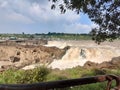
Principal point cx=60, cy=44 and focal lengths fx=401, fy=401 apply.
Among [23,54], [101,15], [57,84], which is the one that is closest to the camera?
[57,84]

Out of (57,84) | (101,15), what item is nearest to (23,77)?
(101,15)

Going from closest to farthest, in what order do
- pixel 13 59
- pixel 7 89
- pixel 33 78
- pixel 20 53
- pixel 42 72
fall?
1. pixel 7 89
2. pixel 33 78
3. pixel 42 72
4. pixel 13 59
5. pixel 20 53

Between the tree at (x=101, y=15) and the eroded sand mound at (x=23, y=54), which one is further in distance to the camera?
the eroded sand mound at (x=23, y=54)

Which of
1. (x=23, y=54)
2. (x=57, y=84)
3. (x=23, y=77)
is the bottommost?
(x=23, y=54)

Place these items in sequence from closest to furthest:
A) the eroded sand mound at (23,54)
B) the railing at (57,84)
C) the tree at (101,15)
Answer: the railing at (57,84) → the tree at (101,15) → the eroded sand mound at (23,54)

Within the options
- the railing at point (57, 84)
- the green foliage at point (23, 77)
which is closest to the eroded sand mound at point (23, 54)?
the green foliage at point (23, 77)

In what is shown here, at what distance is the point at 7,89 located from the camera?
248 cm

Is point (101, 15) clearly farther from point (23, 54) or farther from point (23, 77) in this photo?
point (23, 54)

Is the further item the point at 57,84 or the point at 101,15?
the point at 101,15

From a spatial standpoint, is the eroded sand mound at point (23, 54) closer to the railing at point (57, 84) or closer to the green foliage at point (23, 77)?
the green foliage at point (23, 77)

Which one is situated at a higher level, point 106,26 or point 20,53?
point 106,26

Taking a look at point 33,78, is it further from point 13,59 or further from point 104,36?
point 13,59

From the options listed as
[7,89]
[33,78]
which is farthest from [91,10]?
[7,89]

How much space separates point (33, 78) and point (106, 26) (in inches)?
165
